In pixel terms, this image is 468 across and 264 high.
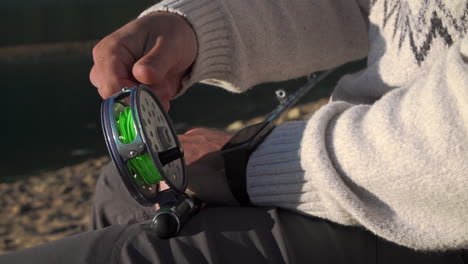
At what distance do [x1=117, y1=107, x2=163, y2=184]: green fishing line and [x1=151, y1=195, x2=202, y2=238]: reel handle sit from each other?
50 millimetres

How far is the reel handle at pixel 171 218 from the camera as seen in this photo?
0.73 meters

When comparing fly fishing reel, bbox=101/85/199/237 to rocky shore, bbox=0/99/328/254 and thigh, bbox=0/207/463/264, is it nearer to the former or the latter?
thigh, bbox=0/207/463/264

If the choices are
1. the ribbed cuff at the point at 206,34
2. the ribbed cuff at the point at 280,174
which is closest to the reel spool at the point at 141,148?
the ribbed cuff at the point at 280,174

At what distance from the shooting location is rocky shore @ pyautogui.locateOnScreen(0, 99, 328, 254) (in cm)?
246

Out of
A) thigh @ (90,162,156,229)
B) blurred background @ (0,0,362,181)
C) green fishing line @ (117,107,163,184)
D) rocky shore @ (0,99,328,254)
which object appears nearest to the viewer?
green fishing line @ (117,107,163,184)

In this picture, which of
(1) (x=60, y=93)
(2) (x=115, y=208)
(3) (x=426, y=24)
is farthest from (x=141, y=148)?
(1) (x=60, y=93)

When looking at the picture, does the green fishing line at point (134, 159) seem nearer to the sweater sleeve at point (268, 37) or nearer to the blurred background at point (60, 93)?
the sweater sleeve at point (268, 37)

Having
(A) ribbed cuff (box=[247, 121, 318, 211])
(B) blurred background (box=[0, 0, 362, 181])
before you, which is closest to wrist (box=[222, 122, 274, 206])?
(A) ribbed cuff (box=[247, 121, 318, 211])

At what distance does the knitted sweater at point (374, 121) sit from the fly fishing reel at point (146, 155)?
0.13 meters

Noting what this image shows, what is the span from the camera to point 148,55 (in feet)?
2.81

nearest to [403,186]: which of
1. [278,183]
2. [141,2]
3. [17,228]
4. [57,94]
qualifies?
[278,183]

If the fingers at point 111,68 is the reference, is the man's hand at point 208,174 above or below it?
below

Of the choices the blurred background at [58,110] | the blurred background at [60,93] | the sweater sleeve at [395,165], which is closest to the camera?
the sweater sleeve at [395,165]

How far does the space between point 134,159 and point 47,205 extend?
233 cm
